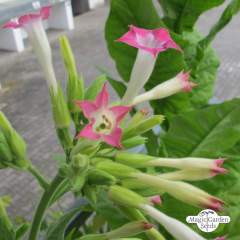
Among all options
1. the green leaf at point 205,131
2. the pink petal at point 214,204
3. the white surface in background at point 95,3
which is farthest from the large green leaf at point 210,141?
the white surface in background at point 95,3

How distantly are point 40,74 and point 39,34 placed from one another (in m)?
2.52

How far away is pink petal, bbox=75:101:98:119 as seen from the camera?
310mm

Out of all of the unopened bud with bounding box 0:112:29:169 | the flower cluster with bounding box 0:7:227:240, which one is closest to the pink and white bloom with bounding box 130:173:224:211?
the flower cluster with bounding box 0:7:227:240

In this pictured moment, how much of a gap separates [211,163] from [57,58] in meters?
2.93

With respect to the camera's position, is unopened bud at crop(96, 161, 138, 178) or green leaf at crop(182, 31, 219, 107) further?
green leaf at crop(182, 31, 219, 107)

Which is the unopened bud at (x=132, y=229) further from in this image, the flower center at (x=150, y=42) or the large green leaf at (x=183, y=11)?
the large green leaf at (x=183, y=11)

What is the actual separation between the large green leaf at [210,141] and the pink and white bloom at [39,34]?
0.48ft

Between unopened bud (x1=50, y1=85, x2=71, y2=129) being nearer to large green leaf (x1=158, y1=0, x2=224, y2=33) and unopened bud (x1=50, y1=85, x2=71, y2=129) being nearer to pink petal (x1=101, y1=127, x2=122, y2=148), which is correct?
pink petal (x1=101, y1=127, x2=122, y2=148)

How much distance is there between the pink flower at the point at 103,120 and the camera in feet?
1.00

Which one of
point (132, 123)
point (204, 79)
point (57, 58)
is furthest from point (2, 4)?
point (132, 123)

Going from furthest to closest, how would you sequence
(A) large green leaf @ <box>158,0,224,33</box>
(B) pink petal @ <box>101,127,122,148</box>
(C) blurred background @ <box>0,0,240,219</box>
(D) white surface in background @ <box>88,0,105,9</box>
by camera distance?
(D) white surface in background @ <box>88,0,105,9</box> → (C) blurred background @ <box>0,0,240,219</box> → (A) large green leaf @ <box>158,0,224,33</box> → (B) pink petal @ <box>101,127,122,148</box>

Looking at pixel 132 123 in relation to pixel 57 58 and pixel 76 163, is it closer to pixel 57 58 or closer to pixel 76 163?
pixel 76 163

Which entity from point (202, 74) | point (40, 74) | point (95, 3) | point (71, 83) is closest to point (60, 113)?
point (71, 83)

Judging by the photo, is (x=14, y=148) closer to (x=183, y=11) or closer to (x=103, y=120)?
(x=103, y=120)
